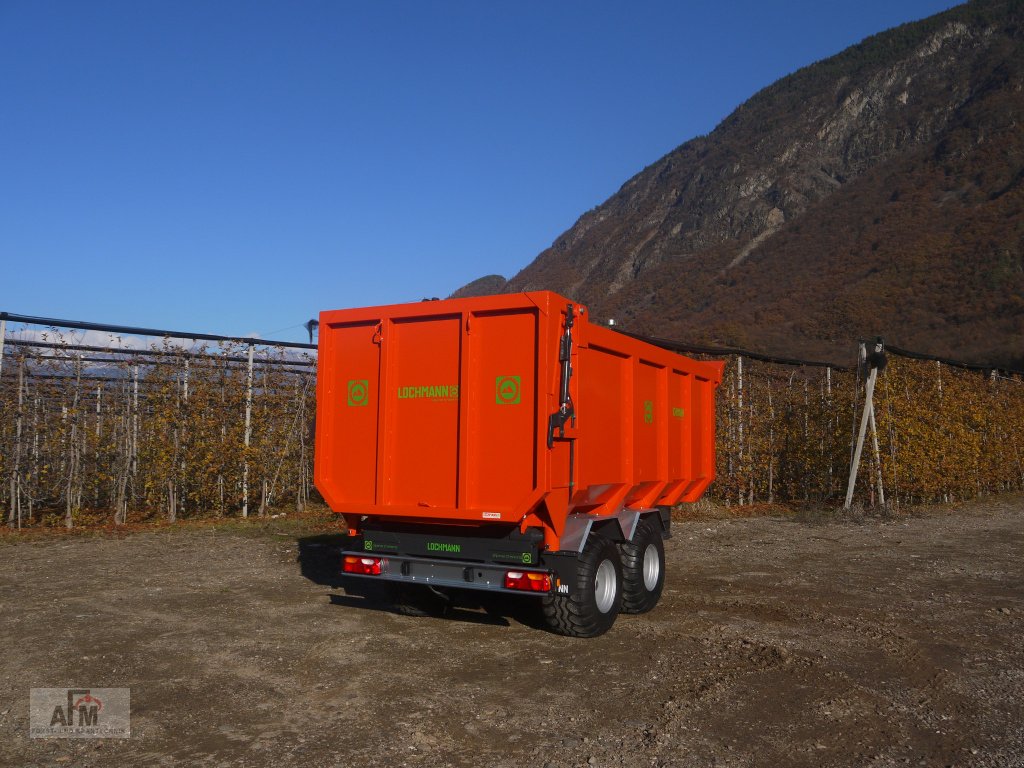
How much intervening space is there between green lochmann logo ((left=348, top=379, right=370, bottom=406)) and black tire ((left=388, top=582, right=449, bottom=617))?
Answer: 1.73 metres

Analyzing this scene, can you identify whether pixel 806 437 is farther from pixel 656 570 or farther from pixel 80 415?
pixel 80 415

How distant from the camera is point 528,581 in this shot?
616cm

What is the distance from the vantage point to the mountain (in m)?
56.1

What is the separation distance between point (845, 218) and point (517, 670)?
83124mm

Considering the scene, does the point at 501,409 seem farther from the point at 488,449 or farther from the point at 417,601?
the point at 417,601

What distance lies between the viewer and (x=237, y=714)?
189 inches

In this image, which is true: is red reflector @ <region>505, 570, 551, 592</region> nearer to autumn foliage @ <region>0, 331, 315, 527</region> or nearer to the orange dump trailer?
the orange dump trailer

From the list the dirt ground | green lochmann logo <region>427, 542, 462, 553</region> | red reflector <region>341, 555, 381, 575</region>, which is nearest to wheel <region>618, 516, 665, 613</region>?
the dirt ground

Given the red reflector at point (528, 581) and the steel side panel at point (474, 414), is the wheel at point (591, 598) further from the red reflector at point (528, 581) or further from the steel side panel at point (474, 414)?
the steel side panel at point (474, 414)

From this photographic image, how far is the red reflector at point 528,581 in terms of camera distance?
6.14 metres

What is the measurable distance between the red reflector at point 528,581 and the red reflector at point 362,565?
1212mm

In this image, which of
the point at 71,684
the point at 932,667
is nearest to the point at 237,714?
the point at 71,684

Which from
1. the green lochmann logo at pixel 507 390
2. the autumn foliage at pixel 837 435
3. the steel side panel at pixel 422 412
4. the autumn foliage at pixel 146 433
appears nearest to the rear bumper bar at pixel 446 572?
the steel side panel at pixel 422 412

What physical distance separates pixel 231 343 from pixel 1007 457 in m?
18.9
